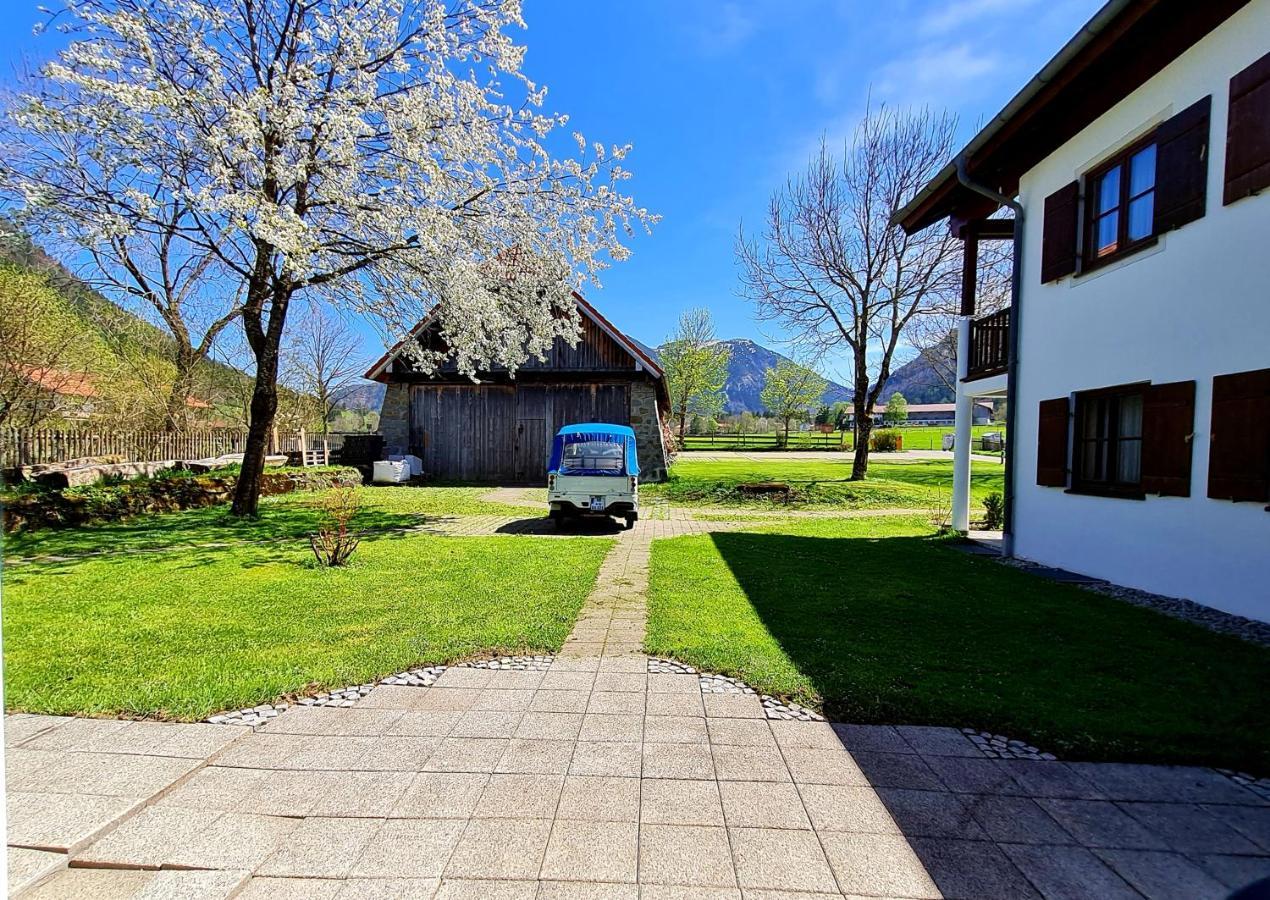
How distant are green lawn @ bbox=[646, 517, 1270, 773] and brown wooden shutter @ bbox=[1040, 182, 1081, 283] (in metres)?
4.17

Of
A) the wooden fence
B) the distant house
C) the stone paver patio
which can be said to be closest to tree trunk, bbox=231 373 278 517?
the wooden fence

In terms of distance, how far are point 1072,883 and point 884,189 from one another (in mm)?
19897

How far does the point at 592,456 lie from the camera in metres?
11.1

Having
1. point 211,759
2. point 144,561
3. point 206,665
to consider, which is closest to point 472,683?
point 211,759

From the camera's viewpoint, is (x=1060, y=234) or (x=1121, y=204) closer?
(x=1121, y=204)

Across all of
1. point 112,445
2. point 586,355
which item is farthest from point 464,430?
point 112,445

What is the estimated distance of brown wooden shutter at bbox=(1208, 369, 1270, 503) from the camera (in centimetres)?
516

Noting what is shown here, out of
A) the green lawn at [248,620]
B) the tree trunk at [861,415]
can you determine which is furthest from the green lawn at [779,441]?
the green lawn at [248,620]

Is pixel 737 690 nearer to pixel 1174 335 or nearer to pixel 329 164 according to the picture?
pixel 1174 335

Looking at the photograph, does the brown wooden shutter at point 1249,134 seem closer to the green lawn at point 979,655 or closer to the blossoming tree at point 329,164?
the green lawn at point 979,655

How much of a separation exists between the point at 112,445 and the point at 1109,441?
61.0 ft

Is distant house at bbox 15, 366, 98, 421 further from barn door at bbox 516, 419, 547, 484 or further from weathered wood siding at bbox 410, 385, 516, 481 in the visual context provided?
barn door at bbox 516, 419, 547, 484

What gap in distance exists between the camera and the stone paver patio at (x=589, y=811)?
7.28 ft

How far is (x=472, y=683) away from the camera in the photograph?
3.91m
